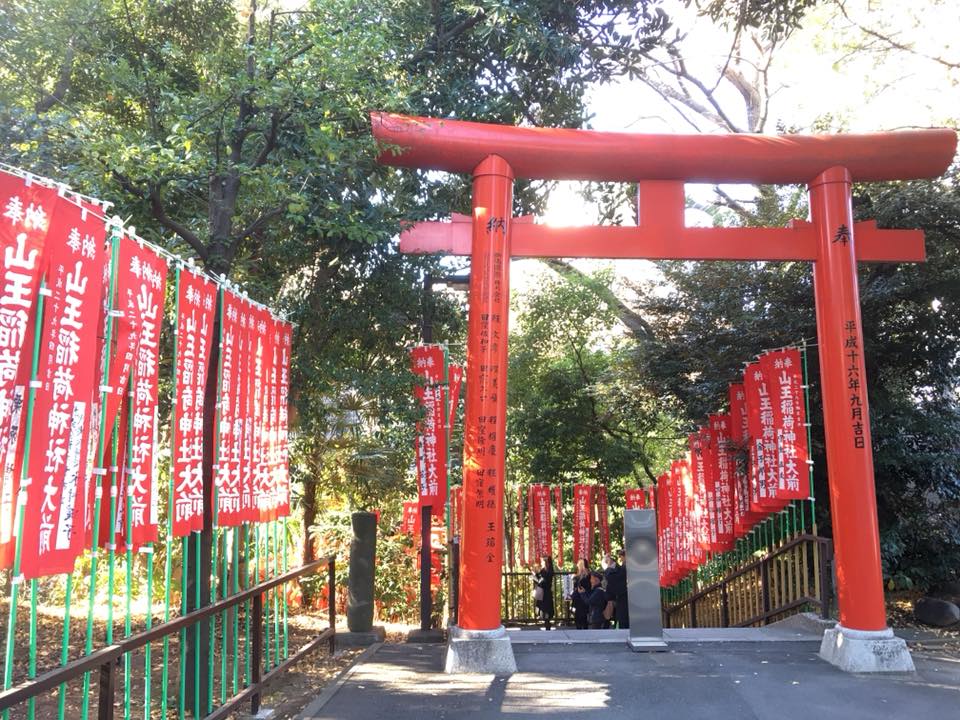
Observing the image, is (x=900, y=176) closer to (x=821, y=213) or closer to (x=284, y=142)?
(x=821, y=213)

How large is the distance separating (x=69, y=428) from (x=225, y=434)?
1996mm

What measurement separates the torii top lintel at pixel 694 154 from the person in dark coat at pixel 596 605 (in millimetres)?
6388

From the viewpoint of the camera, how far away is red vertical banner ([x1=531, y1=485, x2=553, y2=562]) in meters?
14.8

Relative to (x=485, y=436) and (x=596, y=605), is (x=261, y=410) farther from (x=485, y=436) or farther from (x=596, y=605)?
(x=596, y=605)

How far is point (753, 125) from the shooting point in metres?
17.2

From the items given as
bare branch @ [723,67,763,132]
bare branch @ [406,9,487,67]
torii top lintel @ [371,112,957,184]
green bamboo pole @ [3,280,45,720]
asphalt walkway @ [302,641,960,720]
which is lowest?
asphalt walkway @ [302,641,960,720]

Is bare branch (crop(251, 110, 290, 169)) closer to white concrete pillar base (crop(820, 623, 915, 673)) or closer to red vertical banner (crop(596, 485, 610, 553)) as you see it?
white concrete pillar base (crop(820, 623, 915, 673))

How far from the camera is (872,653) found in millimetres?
6602

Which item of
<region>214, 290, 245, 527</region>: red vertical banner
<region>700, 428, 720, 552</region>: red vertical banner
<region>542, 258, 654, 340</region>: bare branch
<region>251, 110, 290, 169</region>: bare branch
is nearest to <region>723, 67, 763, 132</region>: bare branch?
<region>542, 258, 654, 340</region>: bare branch

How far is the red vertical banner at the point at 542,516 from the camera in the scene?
14.8m

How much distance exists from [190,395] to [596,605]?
798 centimetres

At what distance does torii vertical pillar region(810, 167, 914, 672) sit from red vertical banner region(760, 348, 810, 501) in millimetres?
1409

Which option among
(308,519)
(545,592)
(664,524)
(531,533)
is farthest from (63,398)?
(664,524)

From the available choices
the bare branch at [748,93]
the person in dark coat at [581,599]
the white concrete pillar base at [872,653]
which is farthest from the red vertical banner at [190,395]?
the bare branch at [748,93]
